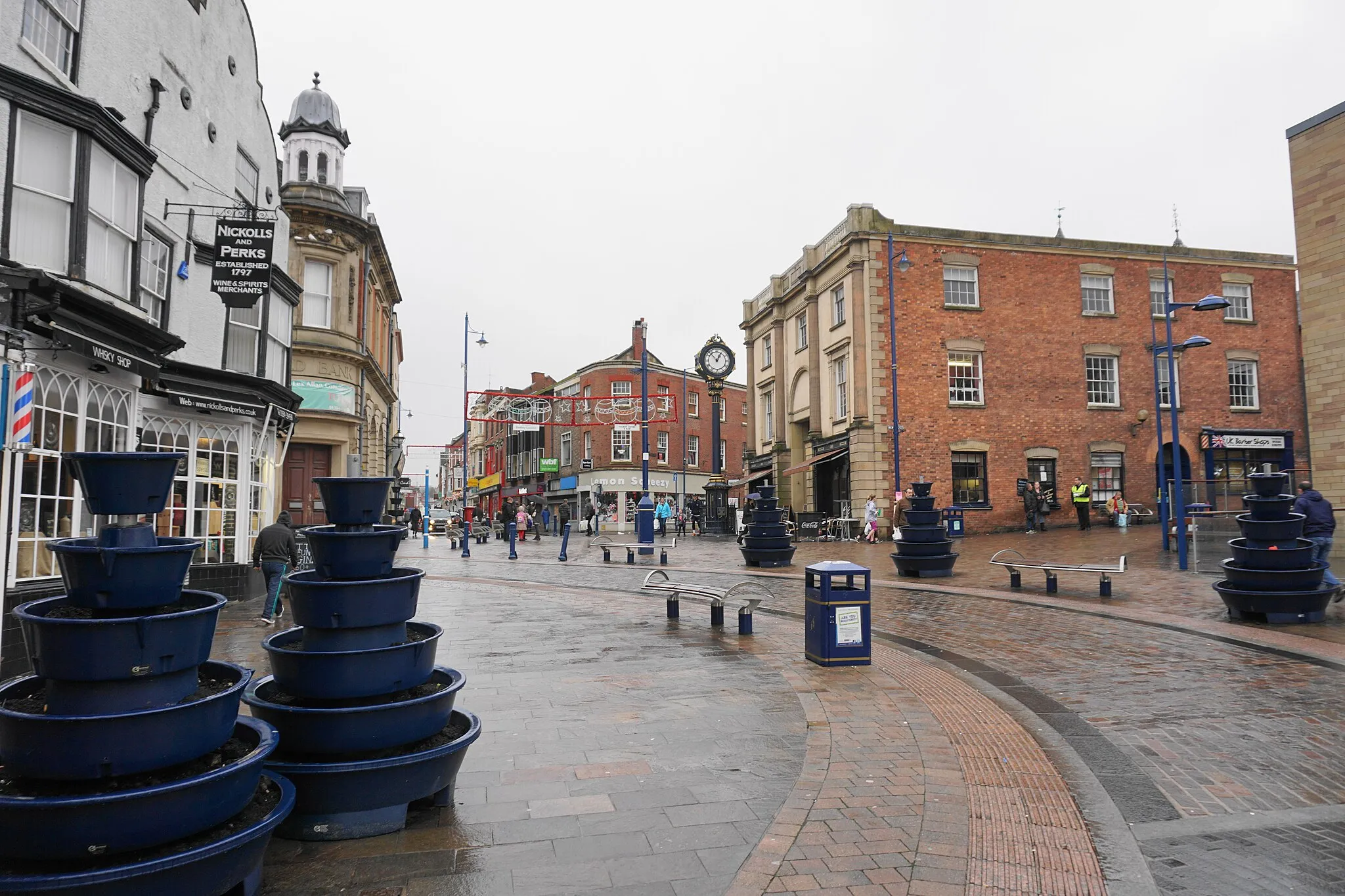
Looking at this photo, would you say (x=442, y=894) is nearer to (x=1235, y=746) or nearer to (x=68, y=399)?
(x=1235, y=746)

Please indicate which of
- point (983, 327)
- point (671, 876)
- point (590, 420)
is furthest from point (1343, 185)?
point (590, 420)

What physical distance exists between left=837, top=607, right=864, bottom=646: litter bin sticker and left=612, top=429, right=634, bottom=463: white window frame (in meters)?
48.8

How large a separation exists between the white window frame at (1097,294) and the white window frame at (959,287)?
418 cm

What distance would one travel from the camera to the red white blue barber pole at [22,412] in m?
7.19

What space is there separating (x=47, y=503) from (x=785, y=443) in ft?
101

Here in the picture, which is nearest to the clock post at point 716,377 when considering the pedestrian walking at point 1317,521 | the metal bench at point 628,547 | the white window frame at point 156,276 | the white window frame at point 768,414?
the white window frame at point 768,414

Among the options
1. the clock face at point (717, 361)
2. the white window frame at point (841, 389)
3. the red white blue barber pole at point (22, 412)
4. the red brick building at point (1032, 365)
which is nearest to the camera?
the red white blue barber pole at point (22, 412)

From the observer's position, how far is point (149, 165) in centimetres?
1146

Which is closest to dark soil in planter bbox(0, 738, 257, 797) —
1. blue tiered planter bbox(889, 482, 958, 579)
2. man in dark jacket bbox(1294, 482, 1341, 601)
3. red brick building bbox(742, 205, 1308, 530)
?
man in dark jacket bbox(1294, 482, 1341, 601)

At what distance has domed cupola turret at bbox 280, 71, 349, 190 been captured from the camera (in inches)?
1216

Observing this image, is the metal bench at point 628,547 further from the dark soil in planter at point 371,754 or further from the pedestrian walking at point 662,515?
the dark soil in planter at point 371,754

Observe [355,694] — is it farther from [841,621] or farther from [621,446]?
[621,446]

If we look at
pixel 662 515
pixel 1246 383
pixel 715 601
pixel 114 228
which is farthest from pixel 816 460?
pixel 114 228

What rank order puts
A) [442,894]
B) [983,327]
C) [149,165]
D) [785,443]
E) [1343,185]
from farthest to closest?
[785,443] → [983,327] → [1343,185] → [149,165] → [442,894]
